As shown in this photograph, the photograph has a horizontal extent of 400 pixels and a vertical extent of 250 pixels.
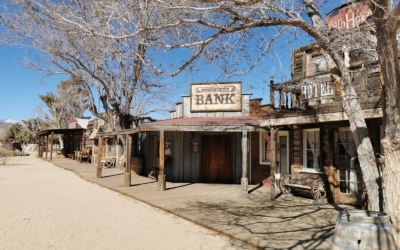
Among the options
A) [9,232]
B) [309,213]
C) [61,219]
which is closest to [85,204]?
[61,219]

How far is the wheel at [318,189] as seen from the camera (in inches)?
333

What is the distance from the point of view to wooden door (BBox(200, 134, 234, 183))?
13.3m

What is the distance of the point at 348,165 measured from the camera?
27.9 feet

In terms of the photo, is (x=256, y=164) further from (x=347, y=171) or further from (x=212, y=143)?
(x=347, y=171)

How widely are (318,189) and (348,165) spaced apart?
3.29ft

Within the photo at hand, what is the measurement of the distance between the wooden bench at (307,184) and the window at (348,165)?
0.53 m

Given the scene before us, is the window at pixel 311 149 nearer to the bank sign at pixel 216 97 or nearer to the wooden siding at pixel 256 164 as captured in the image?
the wooden siding at pixel 256 164

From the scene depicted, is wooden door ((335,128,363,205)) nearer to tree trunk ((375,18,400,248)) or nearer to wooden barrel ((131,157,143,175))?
tree trunk ((375,18,400,248))

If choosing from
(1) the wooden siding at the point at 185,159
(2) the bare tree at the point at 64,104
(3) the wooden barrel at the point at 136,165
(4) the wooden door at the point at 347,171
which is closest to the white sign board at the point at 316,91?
(4) the wooden door at the point at 347,171

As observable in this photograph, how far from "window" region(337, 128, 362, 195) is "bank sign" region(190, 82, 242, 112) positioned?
18.0 ft

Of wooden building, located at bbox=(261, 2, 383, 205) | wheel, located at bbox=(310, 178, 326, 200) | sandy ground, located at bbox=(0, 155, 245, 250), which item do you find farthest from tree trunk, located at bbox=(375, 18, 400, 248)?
wheel, located at bbox=(310, 178, 326, 200)

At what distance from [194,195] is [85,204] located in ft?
10.2

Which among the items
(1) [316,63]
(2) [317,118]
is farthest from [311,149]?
(1) [316,63]

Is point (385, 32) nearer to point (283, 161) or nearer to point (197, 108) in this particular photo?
point (283, 161)
